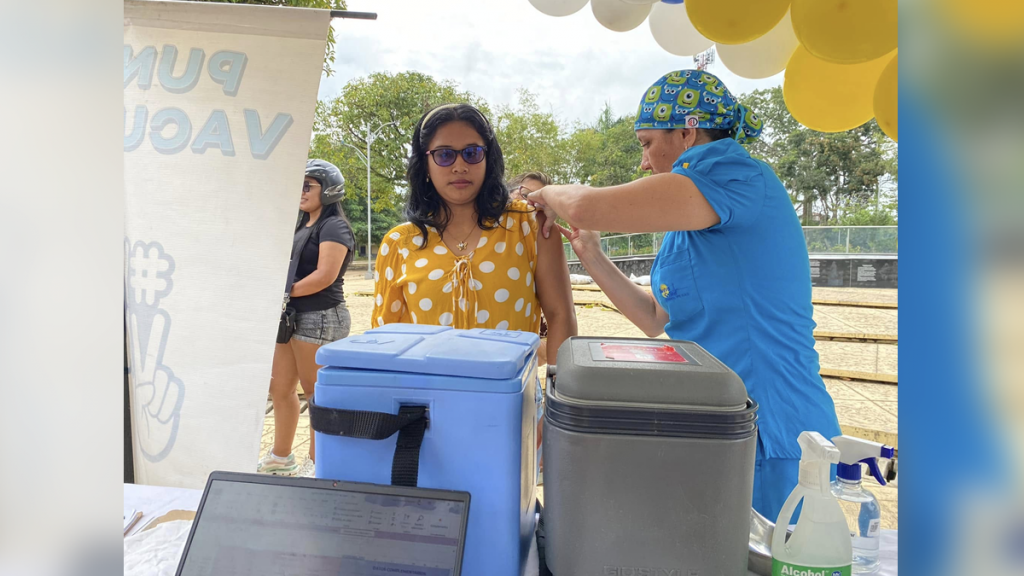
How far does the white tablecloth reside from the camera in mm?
1034

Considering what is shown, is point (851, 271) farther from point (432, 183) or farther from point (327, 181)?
point (432, 183)

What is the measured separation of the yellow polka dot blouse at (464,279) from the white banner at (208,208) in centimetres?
47

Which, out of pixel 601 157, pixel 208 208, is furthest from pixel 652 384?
pixel 601 157

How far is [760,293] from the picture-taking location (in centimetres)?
153

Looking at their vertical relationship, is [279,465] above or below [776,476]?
below

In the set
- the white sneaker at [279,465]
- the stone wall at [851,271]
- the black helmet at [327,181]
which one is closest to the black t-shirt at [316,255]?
the black helmet at [327,181]

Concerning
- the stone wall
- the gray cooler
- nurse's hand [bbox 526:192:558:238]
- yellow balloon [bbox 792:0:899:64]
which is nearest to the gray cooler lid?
the gray cooler

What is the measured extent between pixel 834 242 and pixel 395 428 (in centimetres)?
1914
